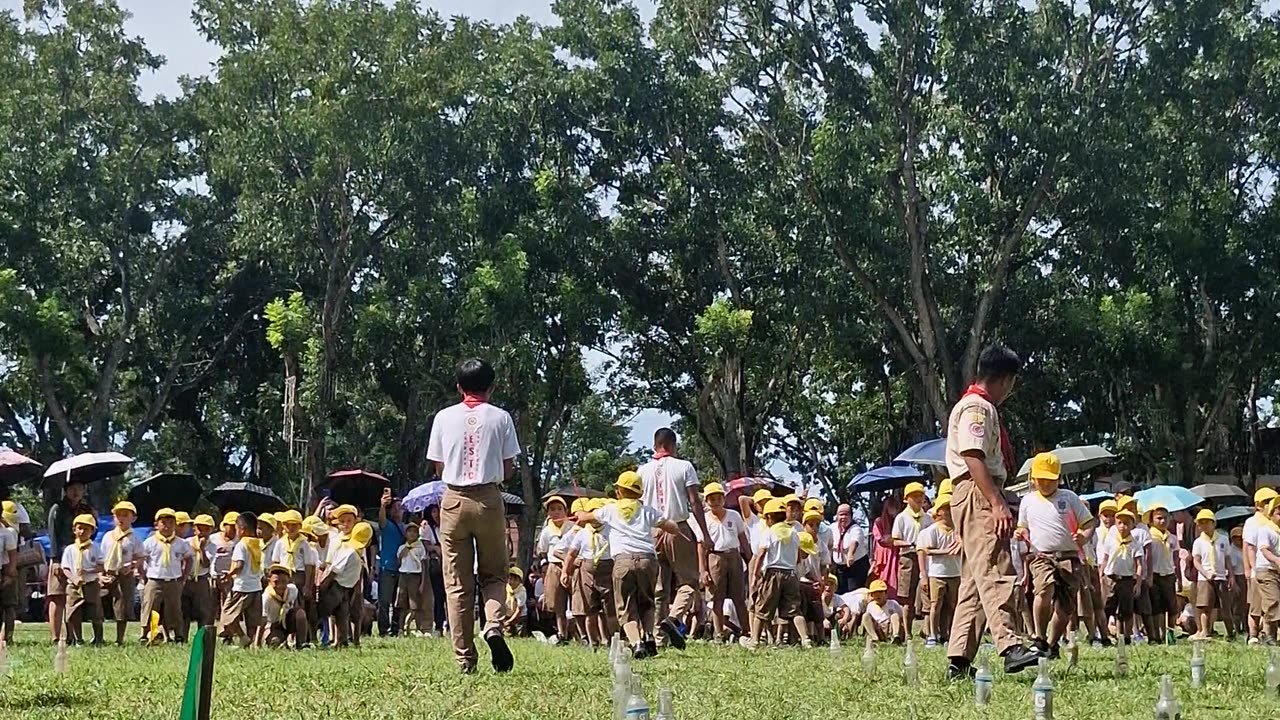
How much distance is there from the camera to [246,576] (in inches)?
682

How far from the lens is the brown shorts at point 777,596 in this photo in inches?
621

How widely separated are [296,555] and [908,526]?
6.39m

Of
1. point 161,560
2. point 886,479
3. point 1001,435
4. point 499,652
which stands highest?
point 886,479

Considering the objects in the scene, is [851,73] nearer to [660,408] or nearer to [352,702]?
[660,408]

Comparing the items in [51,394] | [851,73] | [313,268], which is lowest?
[51,394]

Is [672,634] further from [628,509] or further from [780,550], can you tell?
→ [780,550]

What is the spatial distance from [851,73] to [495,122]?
23.1 feet

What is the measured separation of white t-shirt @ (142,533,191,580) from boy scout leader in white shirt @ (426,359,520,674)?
8.86 metres

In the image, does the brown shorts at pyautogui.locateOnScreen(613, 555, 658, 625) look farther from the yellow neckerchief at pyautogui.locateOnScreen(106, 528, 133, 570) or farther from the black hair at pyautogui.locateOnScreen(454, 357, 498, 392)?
the yellow neckerchief at pyautogui.locateOnScreen(106, 528, 133, 570)

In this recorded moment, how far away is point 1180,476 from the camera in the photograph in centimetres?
3375

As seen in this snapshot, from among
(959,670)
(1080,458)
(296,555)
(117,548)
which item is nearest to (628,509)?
(959,670)

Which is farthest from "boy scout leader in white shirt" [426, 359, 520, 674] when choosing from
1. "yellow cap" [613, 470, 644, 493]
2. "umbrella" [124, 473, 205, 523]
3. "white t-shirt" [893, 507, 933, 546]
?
"umbrella" [124, 473, 205, 523]

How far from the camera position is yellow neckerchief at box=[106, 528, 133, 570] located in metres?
18.0

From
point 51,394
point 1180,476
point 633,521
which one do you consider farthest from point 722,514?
point 51,394
